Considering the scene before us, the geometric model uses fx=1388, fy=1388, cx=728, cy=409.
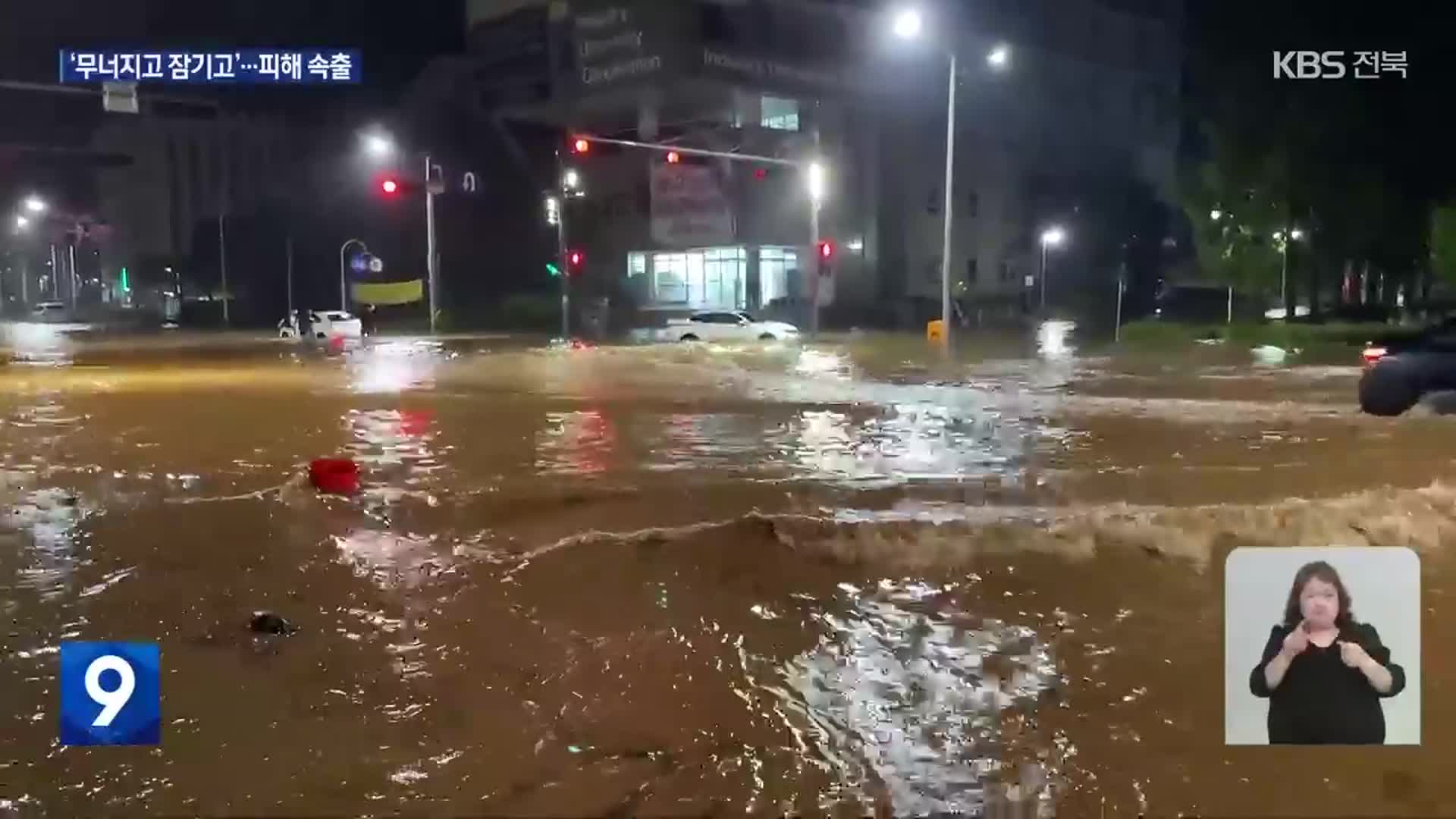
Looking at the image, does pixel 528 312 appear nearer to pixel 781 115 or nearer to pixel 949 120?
pixel 781 115

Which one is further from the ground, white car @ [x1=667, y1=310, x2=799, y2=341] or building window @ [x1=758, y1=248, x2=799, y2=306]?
building window @ [x1=758, y1=248, x2=799, y2=306]

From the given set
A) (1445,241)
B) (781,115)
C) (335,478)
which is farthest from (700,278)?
(335,478)

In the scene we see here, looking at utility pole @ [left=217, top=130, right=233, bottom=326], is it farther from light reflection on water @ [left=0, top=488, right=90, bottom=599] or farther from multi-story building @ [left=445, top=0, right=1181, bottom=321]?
light reflection on water @ [left=0, top=488, right=90, bottom=599]

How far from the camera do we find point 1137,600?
27.2ft

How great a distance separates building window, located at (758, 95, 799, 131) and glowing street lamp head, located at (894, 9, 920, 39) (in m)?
28.4

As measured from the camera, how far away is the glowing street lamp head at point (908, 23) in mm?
30609

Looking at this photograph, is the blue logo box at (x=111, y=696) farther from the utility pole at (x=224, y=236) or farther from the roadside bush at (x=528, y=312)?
the utility pole at (x=224, y=236)

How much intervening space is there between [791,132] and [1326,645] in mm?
55782

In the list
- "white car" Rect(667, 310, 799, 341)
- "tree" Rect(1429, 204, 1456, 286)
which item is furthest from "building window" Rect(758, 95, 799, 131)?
"tree" Rect(1429, 204, 1456, 286)

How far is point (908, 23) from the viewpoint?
30703mm

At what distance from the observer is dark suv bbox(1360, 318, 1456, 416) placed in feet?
66.8

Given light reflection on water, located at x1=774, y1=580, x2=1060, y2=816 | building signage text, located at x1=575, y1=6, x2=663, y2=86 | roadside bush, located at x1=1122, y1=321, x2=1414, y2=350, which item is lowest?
light reflection on water, located at x1=774, y1=580, x2=1060, y2=816

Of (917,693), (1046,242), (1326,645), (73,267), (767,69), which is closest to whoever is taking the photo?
(1326,645)

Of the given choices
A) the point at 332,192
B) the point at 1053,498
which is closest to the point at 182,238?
the point at 332,192
